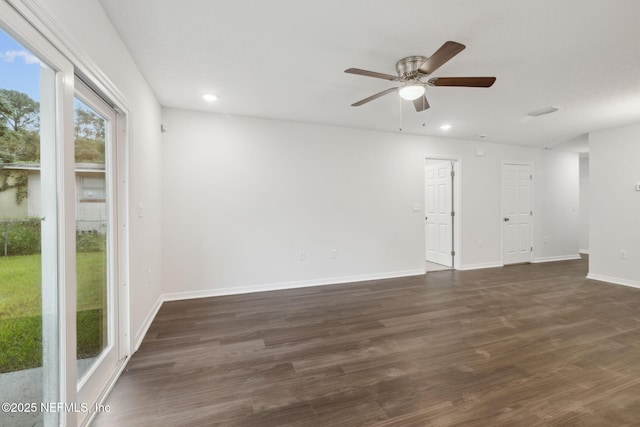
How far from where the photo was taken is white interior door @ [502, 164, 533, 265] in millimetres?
5348

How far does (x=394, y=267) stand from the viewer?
4559 millimetres

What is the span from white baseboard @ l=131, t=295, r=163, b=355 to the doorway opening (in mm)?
4379

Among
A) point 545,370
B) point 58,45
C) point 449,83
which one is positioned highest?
point 449,83

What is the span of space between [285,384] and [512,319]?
256 cm

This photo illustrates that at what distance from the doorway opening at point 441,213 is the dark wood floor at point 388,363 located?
1713 millimetres

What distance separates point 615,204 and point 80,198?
266 inches

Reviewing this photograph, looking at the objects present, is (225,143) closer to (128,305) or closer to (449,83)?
(128,305)

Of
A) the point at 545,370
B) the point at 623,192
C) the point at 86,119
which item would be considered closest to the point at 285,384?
the point at 545,370

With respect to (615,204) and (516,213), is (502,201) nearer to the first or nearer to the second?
(516,213)

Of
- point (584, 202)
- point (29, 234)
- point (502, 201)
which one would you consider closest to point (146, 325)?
point (29, 234)

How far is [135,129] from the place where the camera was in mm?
2320

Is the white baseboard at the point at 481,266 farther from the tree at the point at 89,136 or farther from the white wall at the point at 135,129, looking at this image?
the tree at the point at 89,136

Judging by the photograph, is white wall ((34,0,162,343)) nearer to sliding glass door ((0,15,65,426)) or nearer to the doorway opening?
sliding glass door ((0,15,65,426))

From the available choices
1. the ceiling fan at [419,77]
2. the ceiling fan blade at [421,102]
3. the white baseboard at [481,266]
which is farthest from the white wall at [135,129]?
the white baseboard at [481,266]
